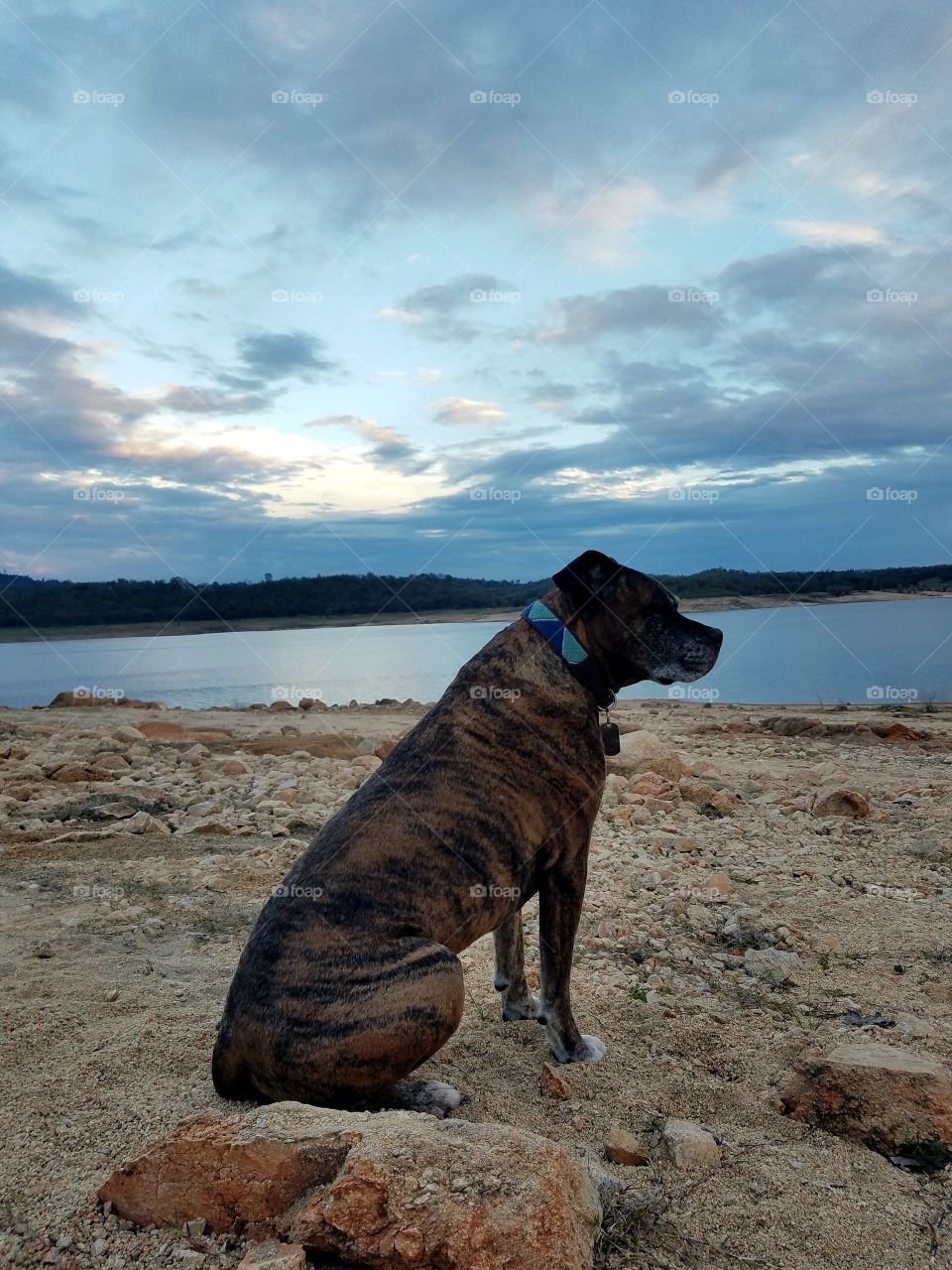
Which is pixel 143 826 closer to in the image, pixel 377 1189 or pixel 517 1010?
pixel 517 1010

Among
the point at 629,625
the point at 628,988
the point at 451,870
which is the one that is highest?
the point at 629,625

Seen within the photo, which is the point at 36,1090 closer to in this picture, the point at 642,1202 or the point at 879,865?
the point at 642,1202

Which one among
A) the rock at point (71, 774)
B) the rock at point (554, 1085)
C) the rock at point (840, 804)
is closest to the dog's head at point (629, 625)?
the rock at point (554, 1085)

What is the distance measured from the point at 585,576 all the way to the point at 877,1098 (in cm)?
242

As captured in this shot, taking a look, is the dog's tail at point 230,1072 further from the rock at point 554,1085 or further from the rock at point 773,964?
the rock at point 773,964

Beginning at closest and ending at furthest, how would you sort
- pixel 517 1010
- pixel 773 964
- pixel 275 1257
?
pixel 275 1257 < pixel 517 1010 < pixel 773 964

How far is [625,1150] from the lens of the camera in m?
3.11

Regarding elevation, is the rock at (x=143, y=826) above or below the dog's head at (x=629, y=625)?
below

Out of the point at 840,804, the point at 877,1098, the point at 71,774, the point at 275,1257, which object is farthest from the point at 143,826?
the point at 877,1098

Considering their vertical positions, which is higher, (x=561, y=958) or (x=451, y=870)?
(x=451, y=870)

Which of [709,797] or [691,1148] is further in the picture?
[709,797]

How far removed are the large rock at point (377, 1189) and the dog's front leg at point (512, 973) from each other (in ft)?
5.65

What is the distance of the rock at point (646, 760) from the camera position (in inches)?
378

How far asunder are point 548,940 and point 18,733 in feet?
40.3
